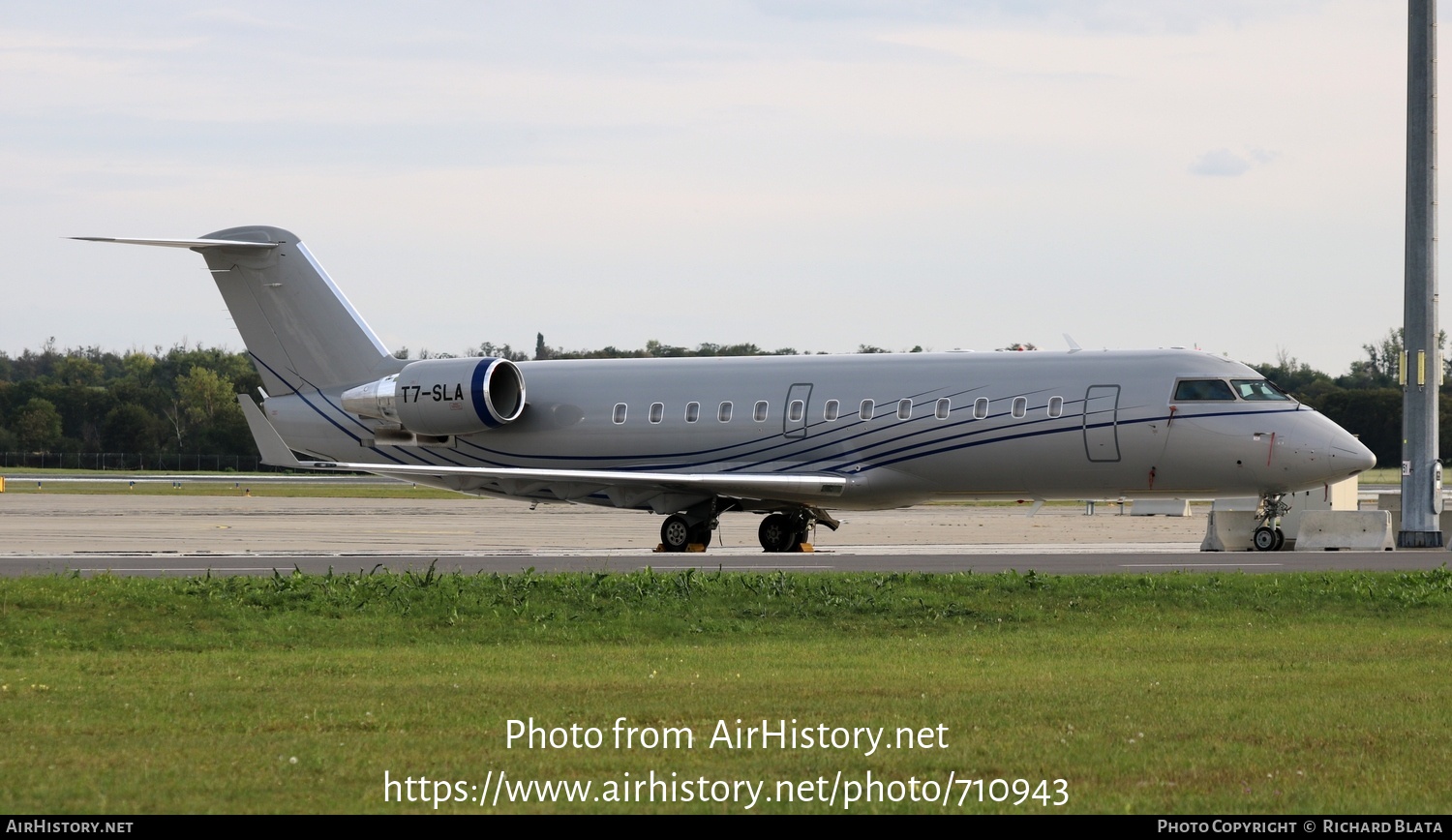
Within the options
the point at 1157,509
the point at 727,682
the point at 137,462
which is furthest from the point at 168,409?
the point at 727,682

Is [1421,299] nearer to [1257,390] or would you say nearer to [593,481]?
[1257,390]

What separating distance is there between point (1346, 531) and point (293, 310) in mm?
19784

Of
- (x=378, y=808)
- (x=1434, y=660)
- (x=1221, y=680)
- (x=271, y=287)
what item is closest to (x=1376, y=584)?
(x=1434, y=660)

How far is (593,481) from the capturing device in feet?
90.6

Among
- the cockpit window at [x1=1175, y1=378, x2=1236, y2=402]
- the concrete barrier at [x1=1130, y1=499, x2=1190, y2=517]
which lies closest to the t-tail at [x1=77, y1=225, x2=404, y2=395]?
the cockpit window at [x1=1175, y1=378, x2=1236, y2=402]

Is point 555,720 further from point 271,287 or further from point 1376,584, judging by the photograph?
point 271,287

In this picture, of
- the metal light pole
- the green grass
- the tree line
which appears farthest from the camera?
the tree line

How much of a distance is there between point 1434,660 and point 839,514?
1482 inches

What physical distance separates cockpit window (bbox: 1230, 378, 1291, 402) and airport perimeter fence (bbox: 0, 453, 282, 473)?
80.0m

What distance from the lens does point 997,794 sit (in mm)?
7262

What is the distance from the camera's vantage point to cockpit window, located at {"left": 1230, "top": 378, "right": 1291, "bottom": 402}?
2583 centimetres

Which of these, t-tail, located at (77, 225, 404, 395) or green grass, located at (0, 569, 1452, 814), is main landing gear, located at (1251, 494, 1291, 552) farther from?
t-tail, located at (77, 225, 404, 395)

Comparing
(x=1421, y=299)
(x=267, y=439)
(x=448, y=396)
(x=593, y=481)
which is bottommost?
(x=593, y=481)

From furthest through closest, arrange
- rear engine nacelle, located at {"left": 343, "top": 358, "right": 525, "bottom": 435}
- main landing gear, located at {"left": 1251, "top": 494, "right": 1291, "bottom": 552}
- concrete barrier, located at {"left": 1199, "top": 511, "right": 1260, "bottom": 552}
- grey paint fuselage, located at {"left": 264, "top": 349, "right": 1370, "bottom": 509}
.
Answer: rear engine nacelle, located at {"left": 343, "top": 358, "right": 525, "bottom": 435} < concrete barrier, located at {"left": 1199, "top": 511, "right": 1260, "bottom": 552} < main landing gear, located at {"left": 1251, "top": 494, "right": 1291, "bottom": 552} < grey paint fuselage, located at {"left": 264, "top": 349, "right": 1370, "bottom": 509}
